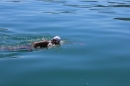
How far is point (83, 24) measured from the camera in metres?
12.6

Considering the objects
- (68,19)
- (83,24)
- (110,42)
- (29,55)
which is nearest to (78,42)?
(110,42)

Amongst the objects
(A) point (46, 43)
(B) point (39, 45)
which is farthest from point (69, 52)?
(B) point (39, 45)

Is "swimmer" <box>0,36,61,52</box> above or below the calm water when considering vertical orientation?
above

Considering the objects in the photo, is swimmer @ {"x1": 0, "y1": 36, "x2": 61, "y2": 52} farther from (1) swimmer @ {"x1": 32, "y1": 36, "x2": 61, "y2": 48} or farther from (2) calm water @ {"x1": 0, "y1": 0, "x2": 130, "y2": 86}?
(2) calm water @ {"x1": 0, "y1": 0, "x2": 130, "y2": 86}

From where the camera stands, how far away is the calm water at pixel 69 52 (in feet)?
20.5

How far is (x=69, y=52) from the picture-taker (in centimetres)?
823

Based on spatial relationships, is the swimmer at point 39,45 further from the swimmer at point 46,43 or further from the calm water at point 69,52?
the calm water at point 69,52

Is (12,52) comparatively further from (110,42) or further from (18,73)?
(110,42)

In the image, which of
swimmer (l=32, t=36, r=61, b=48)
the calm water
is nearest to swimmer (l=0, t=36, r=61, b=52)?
swimmer (l=32, t=36, r=61, b=48)

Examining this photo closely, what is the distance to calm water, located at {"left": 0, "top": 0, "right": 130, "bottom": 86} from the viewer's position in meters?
6.26

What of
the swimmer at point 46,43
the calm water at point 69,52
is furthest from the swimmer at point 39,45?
the calm water at point 69,52

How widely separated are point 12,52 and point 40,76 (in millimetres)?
2026

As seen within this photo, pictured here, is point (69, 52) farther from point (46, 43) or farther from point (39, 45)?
point (39, 45)

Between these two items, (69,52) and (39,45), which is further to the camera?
(39,45)
